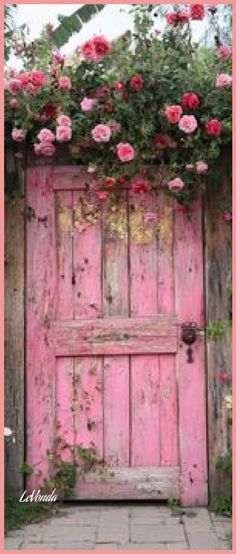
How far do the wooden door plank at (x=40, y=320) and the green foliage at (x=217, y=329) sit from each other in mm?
1062

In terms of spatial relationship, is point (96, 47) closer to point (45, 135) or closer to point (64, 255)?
point (45, 135)

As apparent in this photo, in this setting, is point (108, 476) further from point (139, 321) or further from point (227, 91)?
point (227, 91)

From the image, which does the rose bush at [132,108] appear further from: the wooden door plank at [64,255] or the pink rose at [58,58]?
the wooden door plank at [64,255]

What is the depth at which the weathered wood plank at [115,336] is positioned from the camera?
4953mm

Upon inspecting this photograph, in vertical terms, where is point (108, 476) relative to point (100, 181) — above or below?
below

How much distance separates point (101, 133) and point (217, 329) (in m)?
1.49

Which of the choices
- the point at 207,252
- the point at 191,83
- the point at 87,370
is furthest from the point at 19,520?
the point at 191,83

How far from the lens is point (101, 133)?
15.0 ft

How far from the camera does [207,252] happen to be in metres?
4.97

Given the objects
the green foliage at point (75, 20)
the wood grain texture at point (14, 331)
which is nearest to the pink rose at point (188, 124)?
the wood grain texture at point (14, 331)

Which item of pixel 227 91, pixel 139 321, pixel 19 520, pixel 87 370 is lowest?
pixel 19 520

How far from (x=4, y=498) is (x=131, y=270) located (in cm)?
171

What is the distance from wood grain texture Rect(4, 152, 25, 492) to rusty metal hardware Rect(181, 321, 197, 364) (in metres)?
1.09

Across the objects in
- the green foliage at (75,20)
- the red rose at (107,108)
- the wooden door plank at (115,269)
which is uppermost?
the green foliage at (75,20)
